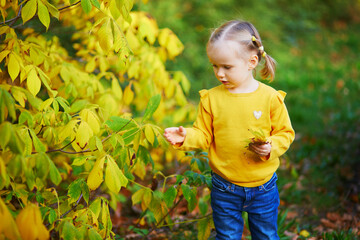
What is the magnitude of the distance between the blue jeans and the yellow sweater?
0.05 m

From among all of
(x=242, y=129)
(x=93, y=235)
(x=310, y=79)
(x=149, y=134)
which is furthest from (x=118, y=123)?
(x=310, y=79)

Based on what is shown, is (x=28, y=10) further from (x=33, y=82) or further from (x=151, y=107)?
(x=151, y=107)

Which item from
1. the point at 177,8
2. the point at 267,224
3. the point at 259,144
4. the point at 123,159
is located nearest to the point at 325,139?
the point at 267,224

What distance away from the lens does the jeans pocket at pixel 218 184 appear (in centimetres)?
205

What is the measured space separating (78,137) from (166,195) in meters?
0.61

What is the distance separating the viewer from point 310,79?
265 inches

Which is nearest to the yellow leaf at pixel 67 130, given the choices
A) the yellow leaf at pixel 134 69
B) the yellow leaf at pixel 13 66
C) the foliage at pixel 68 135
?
the foliage at pixel 68 135

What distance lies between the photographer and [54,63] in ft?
8.00

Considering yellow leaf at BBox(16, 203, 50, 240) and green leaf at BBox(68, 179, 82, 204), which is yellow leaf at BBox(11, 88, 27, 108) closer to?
green leaf at BBox(68, 179, 82, 204)

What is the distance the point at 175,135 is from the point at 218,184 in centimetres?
40

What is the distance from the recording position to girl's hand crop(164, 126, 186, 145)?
193 centimetres

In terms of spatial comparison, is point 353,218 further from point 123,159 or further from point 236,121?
point 123,159

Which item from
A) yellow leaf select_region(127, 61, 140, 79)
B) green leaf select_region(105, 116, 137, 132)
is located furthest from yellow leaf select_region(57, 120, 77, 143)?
yellow leaf select_region(127, 61, 140, 79)

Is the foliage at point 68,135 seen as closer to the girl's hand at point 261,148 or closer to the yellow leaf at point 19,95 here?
the yellow leaf at point 19,95
